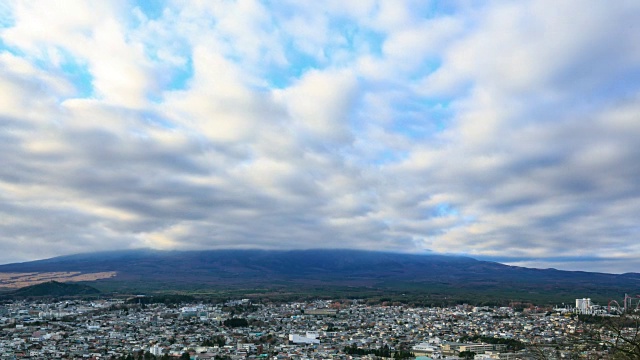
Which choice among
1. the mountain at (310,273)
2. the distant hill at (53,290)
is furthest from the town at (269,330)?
the mountain at (310,273)

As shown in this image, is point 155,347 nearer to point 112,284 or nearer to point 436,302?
point 436,302

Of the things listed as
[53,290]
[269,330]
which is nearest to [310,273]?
[53,290]

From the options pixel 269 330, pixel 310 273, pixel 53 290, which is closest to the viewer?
pixel 269 330

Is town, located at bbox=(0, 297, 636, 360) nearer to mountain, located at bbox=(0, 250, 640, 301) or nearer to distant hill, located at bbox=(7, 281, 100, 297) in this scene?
distant hill, located at bbox=(7, 281, 100, 297)

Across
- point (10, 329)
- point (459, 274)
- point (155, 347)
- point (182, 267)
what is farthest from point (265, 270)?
point (155, 347)

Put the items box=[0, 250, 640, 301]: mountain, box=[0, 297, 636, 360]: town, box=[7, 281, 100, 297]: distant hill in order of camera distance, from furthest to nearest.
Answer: box=[0, 250, 640, 301]: mountain → box=[7, 281, 100, 297]: distant hill → box=[0, 297, 636, 360]: town

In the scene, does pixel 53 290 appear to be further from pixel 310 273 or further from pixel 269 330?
pixel 310 273

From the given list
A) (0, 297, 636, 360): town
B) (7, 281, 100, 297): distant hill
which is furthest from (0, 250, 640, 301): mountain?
(0, 297, 636, 360): town
